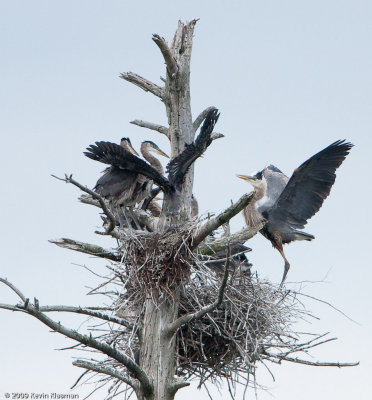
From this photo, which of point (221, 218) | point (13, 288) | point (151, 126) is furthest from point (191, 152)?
point (13, 288)

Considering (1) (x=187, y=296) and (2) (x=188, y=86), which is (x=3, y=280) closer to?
(1) (x=187, y=296)

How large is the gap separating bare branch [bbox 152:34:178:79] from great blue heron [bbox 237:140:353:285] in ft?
5.04

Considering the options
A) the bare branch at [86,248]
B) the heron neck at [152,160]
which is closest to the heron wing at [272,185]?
the heron neck at [152,160]

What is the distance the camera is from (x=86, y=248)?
6.70 meters

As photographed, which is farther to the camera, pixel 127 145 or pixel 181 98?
pixel 127 145

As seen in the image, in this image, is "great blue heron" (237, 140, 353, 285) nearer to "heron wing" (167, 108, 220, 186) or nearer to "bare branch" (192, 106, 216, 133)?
"bare branch" (192, 106, 216, 133)

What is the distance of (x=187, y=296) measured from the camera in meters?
6.74

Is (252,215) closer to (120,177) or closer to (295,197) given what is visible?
(295,197)

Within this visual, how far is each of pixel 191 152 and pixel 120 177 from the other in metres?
0.92

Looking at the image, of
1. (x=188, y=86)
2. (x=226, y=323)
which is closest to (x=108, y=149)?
(x=188, y=86)

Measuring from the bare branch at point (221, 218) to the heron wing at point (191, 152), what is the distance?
0.86 meters

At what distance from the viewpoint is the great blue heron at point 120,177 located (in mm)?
6934

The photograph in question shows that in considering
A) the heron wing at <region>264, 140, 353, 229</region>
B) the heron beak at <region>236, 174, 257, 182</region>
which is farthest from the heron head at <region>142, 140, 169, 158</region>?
the heron wing at <region>264, 140, 353, 229</region>

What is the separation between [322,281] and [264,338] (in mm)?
739
